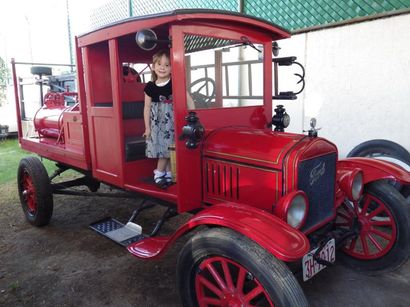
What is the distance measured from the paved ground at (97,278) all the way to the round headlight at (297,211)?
0.80m

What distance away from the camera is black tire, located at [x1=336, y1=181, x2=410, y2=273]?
2658 mm

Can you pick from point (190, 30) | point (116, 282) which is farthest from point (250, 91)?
Result: point (116, 282)

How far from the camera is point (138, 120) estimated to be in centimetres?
349

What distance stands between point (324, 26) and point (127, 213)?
348 centimetres

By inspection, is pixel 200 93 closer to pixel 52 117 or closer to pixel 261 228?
pixel 261 228

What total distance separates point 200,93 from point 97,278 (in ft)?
5.58

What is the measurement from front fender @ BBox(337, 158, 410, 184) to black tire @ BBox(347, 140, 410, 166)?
4.00 ft

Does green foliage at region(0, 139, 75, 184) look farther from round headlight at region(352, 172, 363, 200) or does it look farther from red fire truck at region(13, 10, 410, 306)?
round headlight at region(352, 172, 363, 200)

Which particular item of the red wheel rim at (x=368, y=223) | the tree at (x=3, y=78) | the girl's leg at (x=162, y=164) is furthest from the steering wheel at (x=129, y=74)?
the tree at (x=3, y=78)

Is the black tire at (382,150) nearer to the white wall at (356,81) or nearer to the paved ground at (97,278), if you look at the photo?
the white wall at (356,81)

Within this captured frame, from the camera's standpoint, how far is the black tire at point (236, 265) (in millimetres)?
1722

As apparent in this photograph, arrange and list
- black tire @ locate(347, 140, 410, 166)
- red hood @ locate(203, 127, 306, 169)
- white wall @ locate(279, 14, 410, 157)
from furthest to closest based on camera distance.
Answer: white wall @ locate(279, 14, 410, 157)
black tire @ locate(347, 140, 410, 166)
red hood @ locate(203, 127, 306, 169)

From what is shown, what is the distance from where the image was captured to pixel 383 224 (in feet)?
9.07

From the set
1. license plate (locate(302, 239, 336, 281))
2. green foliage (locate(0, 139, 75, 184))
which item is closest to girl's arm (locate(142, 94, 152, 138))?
license plate (locate(302, 239, 336, 281))
